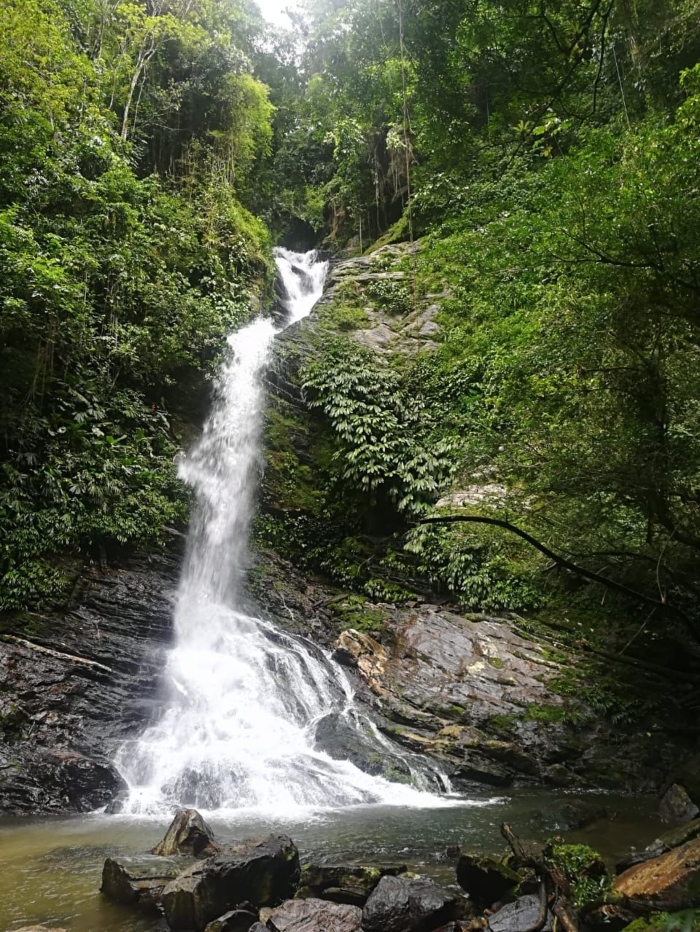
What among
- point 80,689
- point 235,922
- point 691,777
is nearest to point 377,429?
point 80,689

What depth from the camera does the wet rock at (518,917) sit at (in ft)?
11.0

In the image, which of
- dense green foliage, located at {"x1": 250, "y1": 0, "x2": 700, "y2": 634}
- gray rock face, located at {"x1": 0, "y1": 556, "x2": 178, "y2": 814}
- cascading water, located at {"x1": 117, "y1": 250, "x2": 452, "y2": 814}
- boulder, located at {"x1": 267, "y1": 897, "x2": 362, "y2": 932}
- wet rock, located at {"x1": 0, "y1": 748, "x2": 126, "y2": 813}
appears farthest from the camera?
cascading water, located at {"x1": 117, "y1": 250, "x2": 452, "y2": 814}

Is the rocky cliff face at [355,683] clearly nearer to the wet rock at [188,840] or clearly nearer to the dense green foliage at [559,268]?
the dense green foliage at [559,268]

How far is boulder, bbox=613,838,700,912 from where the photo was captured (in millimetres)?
3113

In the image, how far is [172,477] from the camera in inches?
478

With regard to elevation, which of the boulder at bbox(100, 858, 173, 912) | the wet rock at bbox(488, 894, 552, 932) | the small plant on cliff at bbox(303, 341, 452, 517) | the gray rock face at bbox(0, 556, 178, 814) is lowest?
the gray rock face at bbox(0, 556, 178, 814)

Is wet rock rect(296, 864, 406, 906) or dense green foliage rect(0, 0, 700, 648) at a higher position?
dense green foliage rect(0, 0, 700, 648)

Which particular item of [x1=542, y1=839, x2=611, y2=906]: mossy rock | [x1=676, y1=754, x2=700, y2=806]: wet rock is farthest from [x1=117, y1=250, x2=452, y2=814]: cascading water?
[x1=542, y1=839, x2=611, y2=906]: mossy rock

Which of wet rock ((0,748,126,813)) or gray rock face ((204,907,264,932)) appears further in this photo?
wet rock ((0,748,126,813))

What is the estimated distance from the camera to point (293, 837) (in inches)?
219

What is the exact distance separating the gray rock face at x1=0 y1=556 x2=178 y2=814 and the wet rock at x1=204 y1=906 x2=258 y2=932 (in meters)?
3.89

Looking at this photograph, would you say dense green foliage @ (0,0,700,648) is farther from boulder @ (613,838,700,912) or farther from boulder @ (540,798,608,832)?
boulder @ (613,838,700,912)

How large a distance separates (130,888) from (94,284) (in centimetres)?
1148

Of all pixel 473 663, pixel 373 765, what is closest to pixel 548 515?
pixel 473 663
